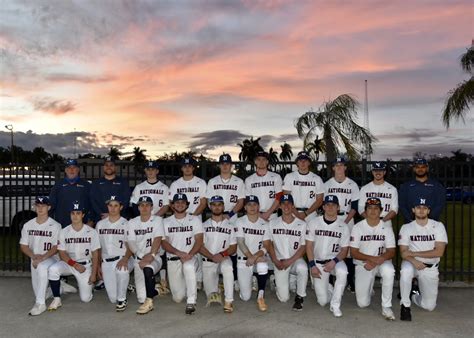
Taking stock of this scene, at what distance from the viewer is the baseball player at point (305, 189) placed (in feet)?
26.7

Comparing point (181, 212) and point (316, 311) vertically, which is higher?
point (181, 212)

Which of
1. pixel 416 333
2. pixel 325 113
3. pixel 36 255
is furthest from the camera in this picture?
pixel 325 113

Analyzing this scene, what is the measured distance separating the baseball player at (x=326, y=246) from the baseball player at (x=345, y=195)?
0.53m

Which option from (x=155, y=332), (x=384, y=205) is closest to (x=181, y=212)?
(x=155, y=332)

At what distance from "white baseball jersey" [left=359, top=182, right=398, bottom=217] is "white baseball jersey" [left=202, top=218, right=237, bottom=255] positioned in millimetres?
2117

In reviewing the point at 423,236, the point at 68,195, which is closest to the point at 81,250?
the point at 68,195

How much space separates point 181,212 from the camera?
24.8 ft

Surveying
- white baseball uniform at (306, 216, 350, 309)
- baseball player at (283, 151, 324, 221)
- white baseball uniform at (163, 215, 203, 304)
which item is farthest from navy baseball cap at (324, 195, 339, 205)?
white baseball uniform at (163, 215, 203, 304)

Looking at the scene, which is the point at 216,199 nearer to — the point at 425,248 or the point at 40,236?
the point at 40,236

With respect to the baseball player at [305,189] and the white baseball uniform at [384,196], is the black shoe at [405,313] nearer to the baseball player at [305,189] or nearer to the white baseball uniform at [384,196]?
the white baseball uniform at [384,196]

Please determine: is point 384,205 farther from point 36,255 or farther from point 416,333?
point 36,255

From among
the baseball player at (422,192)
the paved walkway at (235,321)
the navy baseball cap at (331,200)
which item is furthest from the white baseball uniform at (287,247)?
the baseball player at (422,192)

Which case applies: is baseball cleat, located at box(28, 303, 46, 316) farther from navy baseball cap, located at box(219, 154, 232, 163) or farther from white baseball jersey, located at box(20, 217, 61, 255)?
navy baseball cap, located at box(219, 154, 232, 163)

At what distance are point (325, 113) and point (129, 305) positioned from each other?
39.5 feet
